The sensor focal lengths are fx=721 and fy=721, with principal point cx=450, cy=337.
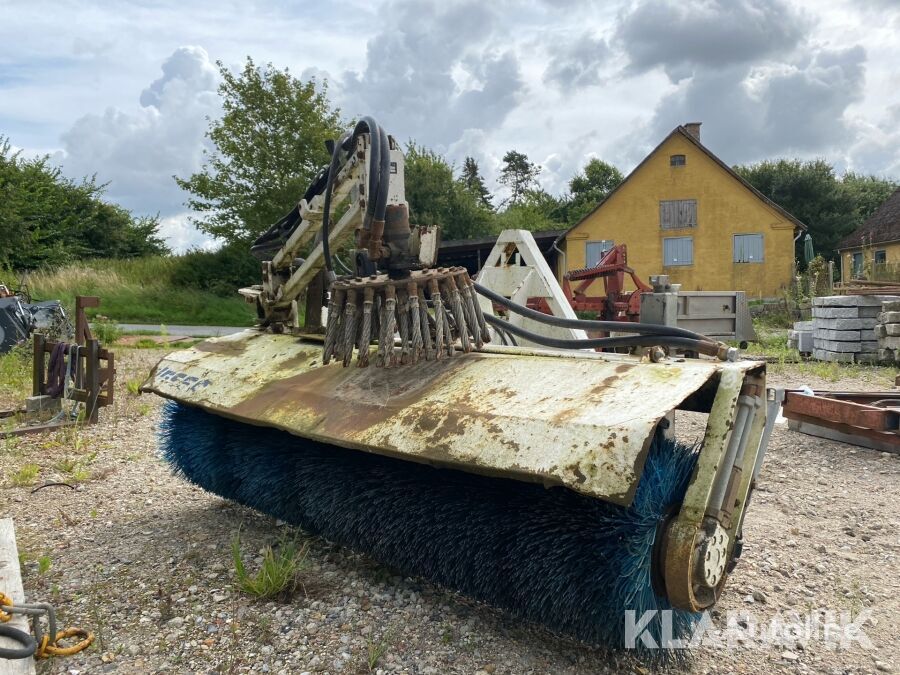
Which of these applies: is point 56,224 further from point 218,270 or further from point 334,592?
point 334,592

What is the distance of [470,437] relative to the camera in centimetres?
207

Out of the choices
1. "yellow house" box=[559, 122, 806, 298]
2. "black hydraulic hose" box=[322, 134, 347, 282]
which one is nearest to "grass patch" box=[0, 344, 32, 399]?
"black hydraulic hose" box=[322, 134, 347, 282]

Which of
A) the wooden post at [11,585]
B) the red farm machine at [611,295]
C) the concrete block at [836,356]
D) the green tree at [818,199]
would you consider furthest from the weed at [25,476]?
the green tree at [818,199]

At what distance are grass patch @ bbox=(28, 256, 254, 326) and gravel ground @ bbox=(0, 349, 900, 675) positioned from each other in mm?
14458

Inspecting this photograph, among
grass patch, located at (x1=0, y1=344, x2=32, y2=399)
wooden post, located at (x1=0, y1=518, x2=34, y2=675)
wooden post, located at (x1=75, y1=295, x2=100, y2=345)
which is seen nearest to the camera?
wooden post, located at (x1=0, y1=518, x2=34, y2=675)

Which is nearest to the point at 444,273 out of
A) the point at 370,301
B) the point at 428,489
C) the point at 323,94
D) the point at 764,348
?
the point at 370,301

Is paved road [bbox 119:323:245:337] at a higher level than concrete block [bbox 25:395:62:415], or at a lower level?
higher

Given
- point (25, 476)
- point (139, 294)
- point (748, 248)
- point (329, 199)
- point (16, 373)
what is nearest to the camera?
point (329, 199)

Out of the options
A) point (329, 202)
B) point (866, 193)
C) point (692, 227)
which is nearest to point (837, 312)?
point (329, 202)

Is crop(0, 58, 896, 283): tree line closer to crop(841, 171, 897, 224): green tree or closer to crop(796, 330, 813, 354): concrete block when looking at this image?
crop(841, 171, 897, 224): green tree

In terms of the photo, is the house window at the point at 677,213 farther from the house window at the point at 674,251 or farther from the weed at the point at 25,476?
the weed at the point at 25,476

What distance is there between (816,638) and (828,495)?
1.84 meters

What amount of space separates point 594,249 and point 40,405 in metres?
18.8

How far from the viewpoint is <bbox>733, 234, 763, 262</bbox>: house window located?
21.9 meters
